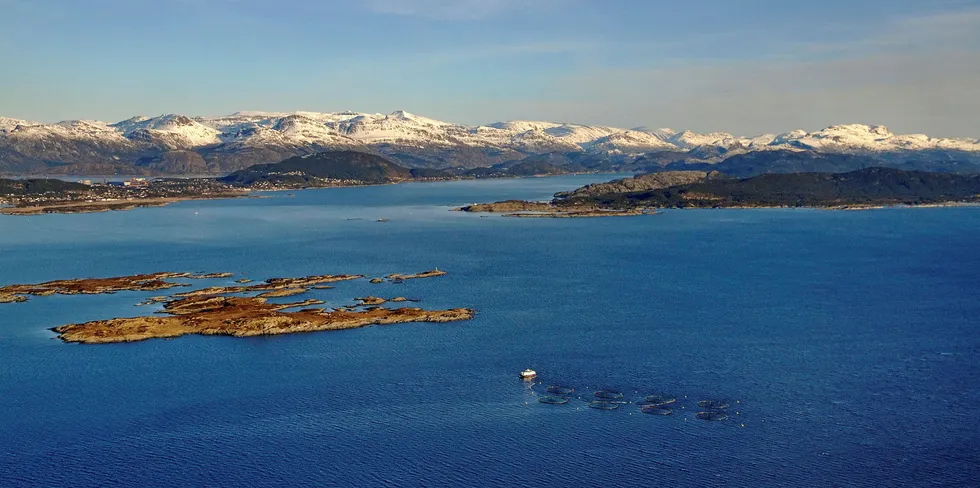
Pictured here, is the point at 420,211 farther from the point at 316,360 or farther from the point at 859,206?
the point at 316,360

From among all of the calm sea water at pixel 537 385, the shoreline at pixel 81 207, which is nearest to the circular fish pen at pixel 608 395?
the calm sea water at pixel 537 385

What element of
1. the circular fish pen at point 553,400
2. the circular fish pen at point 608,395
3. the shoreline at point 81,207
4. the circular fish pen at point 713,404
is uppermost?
the shoreline at point 81,207

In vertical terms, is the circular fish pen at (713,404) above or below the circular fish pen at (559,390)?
below

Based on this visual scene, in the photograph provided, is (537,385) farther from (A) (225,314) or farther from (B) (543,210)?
(B) (543,210)

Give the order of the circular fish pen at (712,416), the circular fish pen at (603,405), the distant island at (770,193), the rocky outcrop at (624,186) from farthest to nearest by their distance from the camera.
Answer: the rocky outcrop at (624,186), the distant island at (770,193), the circular fish pen at (603,405), the circular fish pen at (712,416)

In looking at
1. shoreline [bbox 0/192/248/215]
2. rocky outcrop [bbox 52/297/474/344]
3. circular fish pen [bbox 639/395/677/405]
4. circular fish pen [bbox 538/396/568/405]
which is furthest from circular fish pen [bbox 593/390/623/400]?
shoreline [bbox 0/192/248/215]

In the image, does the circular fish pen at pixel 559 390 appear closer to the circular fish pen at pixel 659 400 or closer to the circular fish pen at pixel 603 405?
the circular fish pen at pixel 603 405

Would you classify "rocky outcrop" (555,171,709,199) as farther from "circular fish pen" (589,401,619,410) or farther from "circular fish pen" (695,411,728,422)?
"circular fish pen" (695,411,728,422)
